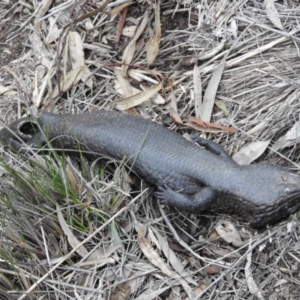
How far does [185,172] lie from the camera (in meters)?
3.76

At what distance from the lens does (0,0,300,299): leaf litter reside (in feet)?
11.4

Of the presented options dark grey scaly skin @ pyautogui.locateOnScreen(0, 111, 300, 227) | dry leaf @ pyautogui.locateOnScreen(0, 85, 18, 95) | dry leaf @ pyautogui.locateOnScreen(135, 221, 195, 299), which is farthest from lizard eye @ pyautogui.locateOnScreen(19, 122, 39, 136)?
dry leaf @ pyautogui.locateOnScreen(135, 221, 195, 299)

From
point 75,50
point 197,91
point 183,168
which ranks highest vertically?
point 75,50

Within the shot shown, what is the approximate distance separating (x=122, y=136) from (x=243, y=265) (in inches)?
42.4

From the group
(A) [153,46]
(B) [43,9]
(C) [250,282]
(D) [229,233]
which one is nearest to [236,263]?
(C) [250,282]

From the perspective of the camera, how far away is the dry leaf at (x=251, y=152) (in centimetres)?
387

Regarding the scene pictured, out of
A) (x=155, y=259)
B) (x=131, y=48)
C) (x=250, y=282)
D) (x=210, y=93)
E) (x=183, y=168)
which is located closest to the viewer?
(x=250, y=282)

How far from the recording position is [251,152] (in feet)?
12.7

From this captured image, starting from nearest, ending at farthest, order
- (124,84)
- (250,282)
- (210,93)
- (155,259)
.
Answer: (250,282) → (155,259) → (210,93) → (124,84)

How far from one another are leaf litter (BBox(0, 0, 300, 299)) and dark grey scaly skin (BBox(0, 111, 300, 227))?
106mm

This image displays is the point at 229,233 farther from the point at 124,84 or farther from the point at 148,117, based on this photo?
the point at 124,84

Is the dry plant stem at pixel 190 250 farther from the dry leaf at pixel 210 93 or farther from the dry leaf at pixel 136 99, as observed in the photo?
the dry leaf at pixel 136 99

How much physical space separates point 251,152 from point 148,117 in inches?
29.2

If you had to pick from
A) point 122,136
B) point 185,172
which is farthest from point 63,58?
point 185,172
